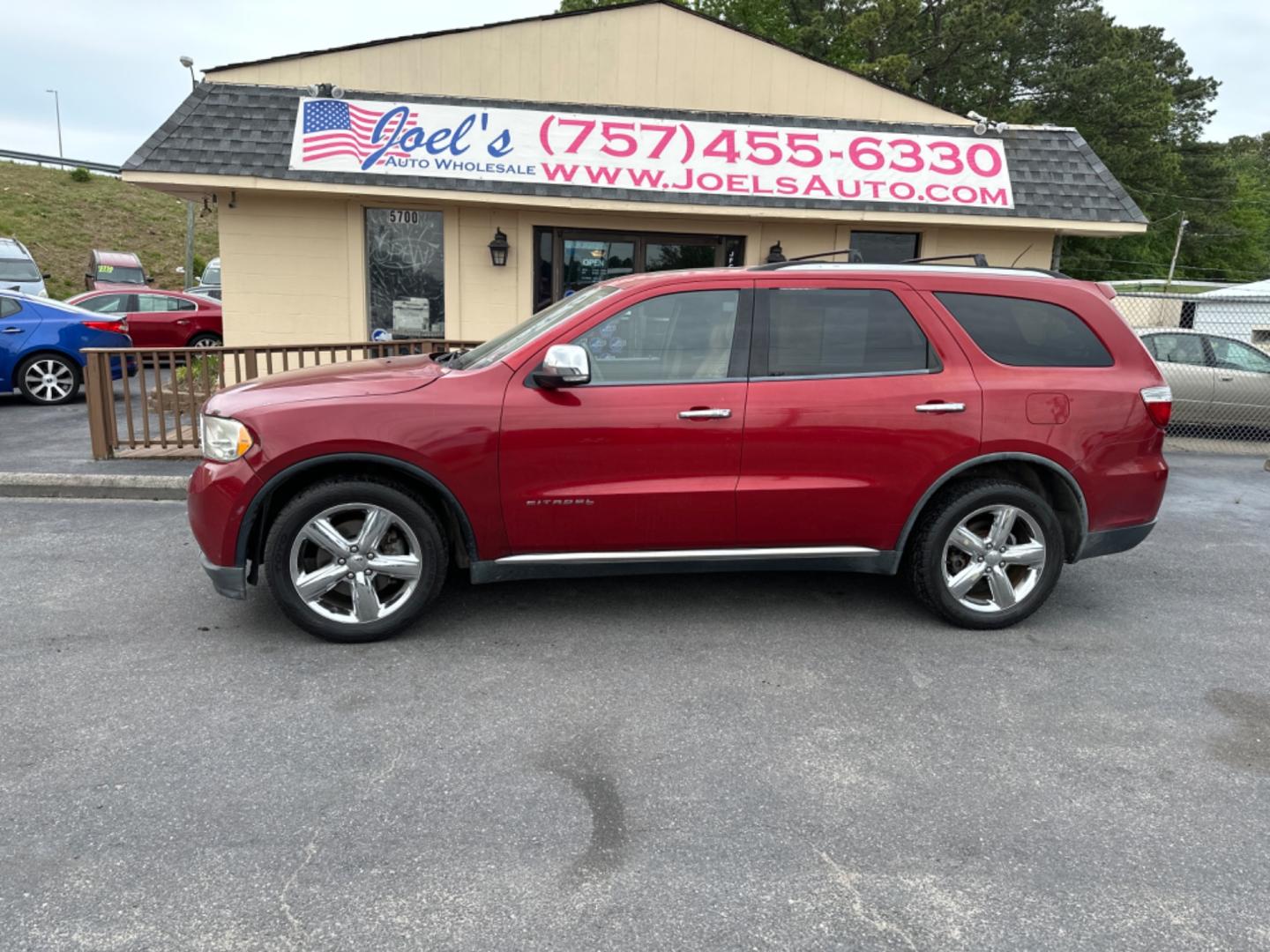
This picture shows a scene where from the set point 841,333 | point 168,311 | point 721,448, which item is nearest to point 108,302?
point 168,311

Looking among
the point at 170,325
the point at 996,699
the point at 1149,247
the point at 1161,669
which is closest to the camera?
the point at 996,699

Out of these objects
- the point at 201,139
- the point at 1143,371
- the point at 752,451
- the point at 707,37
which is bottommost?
the point at 752,451

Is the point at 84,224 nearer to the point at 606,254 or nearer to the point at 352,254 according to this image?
the point at 352,254

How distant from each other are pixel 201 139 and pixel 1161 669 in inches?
383

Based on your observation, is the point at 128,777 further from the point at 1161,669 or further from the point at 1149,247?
the point at 1149,247

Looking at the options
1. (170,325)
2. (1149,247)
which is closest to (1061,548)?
(170,325)

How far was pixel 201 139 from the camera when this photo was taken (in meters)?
9.21

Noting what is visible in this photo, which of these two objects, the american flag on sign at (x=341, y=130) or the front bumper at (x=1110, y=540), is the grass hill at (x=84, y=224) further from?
the front bumper at (x=1110, y=540)

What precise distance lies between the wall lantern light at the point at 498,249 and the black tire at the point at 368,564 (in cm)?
650

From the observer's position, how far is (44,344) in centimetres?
1130

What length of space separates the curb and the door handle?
472 cm

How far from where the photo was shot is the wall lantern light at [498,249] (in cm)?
1004

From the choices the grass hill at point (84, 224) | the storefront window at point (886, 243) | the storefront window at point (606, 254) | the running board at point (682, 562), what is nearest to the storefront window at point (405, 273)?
the storefront window at point (606, 254)

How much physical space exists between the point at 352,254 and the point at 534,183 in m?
2.29
